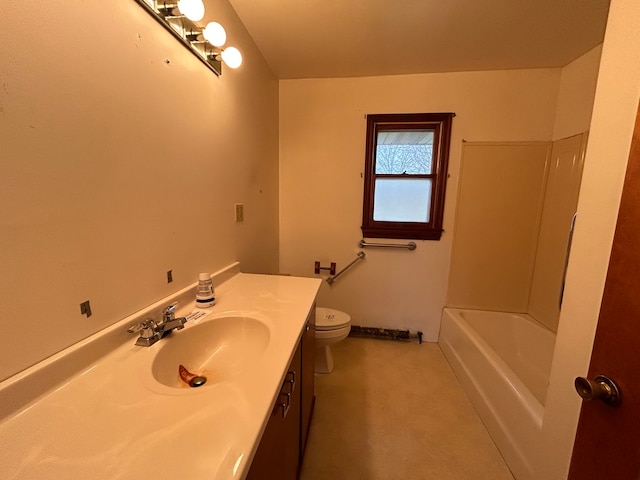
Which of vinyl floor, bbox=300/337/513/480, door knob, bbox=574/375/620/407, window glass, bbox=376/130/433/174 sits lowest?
vinyl floor, bbox=300/337/513/480

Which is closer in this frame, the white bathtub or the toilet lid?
the white bathtub

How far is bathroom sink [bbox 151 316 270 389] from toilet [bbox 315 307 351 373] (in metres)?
0.84

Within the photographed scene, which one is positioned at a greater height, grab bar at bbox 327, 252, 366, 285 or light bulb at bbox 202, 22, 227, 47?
light bulb at bbox 202, 22, 227, 47

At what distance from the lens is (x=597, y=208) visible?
0.69 metres

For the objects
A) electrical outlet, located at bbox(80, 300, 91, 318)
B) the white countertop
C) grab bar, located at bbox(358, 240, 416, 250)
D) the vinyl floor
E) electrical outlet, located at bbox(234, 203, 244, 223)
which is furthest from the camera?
grab bar, located at bbox(358, 240, 416, 250)

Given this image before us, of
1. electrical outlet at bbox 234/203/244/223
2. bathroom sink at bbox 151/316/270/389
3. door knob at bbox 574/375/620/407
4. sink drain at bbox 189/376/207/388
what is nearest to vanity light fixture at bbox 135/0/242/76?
electrical outlet at bbox 234/203/244/223

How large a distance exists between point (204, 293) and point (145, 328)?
0.29 metres

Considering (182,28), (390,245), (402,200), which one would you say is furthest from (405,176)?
(182,28)

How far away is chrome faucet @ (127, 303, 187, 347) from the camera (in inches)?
31.7

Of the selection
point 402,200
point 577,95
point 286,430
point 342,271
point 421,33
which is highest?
point 421,33

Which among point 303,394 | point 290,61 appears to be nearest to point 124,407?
point 303,394

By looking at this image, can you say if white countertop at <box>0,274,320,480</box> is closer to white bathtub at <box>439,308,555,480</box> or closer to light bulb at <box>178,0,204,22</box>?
light bulb at <box>178,0,204,22</box>

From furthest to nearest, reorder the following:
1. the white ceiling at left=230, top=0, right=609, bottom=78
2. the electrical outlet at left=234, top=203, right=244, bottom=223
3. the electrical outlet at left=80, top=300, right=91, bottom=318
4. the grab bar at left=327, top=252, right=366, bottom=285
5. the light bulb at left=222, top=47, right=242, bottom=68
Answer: the grab bar at left=327, top=252, right=366, bottom=285, the electrical outlet at left=234, top=203, right=244, bottom=223, the white ceiling at left=230, top=0, right=609, bottom=78, the light bulb at left=222, top=47, right=242, bottom=68, the electrical outlet at left=80, top=300, right=91, bottom=318

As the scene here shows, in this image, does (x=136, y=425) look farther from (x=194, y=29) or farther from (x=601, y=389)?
(x=194, y=29)
